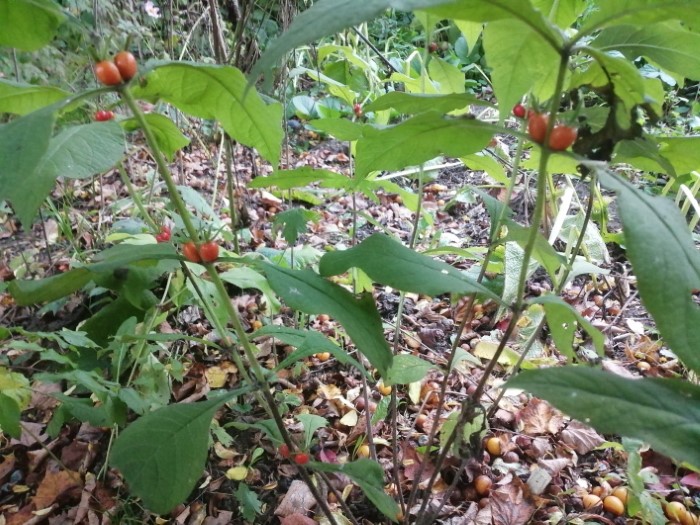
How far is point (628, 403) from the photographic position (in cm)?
56

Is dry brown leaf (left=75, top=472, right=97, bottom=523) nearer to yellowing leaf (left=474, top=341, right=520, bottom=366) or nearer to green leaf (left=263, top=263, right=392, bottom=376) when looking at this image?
green leaf (left=263, top=263, right=392, bottom=376)

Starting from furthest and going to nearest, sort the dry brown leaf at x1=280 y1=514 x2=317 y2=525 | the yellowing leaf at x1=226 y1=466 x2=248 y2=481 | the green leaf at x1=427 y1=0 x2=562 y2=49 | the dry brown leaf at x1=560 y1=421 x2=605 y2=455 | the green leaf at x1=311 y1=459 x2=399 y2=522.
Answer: the dry brown leaf at x1=560 y1=421 x2=605 y2=455 → the yellowing leaf at x1=226 y1=466 x2=248 y2=481 → the dry brown leaf at x1=280 y1=514 x2=317 y2=525 → the green leaf at x1=311 y1=459 x2=399 y2=522 → the green leaf at x1=427 y1=0 x2=562 y2=49

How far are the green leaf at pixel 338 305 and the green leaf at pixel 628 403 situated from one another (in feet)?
0.82

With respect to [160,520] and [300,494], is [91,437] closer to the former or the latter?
[160,520]

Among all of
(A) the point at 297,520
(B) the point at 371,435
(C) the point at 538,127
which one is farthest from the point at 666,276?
(A) the point at 297,520

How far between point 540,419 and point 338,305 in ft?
4.09

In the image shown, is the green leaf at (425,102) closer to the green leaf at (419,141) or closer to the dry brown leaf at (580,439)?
the green leaf at (419,141)

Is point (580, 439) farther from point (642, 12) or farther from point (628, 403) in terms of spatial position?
point (642, 12)

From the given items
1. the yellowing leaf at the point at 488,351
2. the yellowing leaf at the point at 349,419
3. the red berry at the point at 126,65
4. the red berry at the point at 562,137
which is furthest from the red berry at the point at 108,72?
the yellowing leaf at the point at 488,351

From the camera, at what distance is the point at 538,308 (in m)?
1.82

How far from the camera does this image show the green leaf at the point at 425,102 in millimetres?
791

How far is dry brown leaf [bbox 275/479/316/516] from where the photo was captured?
56.7 inches

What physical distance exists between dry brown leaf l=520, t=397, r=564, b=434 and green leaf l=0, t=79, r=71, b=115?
163cm

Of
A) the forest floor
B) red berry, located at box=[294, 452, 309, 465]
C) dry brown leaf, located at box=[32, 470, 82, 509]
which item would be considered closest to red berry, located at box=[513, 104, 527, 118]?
the forest floor
